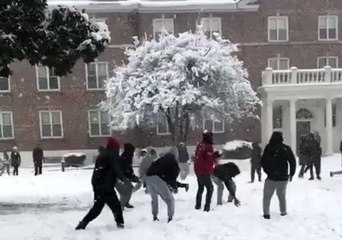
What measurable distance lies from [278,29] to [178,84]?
11946 mm

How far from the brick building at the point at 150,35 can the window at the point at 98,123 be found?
7cm

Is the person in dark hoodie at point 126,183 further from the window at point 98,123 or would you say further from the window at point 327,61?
the window at point 327,61

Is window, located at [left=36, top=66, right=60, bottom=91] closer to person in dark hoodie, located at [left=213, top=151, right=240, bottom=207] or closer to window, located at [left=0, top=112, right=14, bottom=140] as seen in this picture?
window, located at [left=0, top=112, right=14, bottom=140]

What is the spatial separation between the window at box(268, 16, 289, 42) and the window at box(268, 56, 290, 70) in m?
1.26

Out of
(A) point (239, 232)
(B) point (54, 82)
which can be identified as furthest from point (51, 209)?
(B) point (54, 82)

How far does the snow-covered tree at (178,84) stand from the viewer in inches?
1162

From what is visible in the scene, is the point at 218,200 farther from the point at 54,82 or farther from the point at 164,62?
the point at 54,82

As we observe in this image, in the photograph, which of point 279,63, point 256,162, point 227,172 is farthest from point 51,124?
point 227,172

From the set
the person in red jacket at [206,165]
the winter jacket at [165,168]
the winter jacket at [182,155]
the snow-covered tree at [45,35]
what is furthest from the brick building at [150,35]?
the winter jacket at [165,168]

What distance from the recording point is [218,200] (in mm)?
13336

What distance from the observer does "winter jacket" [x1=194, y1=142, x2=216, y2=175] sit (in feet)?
39.7

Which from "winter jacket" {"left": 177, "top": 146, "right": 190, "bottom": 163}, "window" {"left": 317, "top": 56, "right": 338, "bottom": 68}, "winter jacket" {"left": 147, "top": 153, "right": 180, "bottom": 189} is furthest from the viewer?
"window" {"left": 317, "top": 56, "right": 338, "bottom": 68}

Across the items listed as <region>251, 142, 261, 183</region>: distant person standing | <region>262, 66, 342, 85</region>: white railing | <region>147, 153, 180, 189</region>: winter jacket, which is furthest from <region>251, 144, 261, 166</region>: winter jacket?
<region>262, 66, 342, 85</region>: white railing

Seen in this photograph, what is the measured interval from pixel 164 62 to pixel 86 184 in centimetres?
996
